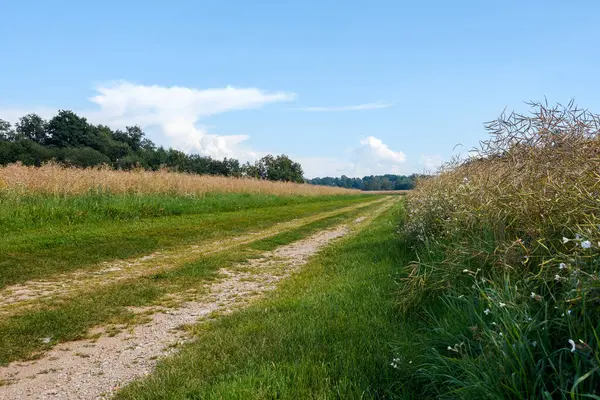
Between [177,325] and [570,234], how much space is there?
4.28m

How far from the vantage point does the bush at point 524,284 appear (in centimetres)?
225

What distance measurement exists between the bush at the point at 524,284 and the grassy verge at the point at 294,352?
37 centimetres

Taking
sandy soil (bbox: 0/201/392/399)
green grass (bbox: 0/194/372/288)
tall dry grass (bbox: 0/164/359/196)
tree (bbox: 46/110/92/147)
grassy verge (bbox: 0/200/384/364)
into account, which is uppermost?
tree (bbox: 46/110/92/147)

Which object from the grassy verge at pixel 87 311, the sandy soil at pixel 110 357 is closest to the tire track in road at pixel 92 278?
the grassy verge at pixel 87 311

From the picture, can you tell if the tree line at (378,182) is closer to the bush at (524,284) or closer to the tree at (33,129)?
the tree at (33,129)

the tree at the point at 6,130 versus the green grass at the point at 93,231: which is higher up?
the tree at the point at 6,130

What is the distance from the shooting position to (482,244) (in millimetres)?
3969

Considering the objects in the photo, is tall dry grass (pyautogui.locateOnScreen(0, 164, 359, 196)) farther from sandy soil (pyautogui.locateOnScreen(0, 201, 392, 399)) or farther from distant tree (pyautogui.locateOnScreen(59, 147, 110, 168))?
distant tree (pyautogui.locateOnScreen(59, 147, 110, 168))

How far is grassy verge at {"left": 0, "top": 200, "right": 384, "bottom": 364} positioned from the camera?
4457 mm

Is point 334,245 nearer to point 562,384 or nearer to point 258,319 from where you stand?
point 258,319

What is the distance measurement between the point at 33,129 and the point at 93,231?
72.5 m

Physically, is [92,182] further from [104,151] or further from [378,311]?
[104,151]

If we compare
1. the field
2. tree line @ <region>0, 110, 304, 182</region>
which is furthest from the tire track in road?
tree line @ <region>0, 110, 304, 182</region>

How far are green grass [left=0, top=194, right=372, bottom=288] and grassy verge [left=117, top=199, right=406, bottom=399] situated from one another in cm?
488
